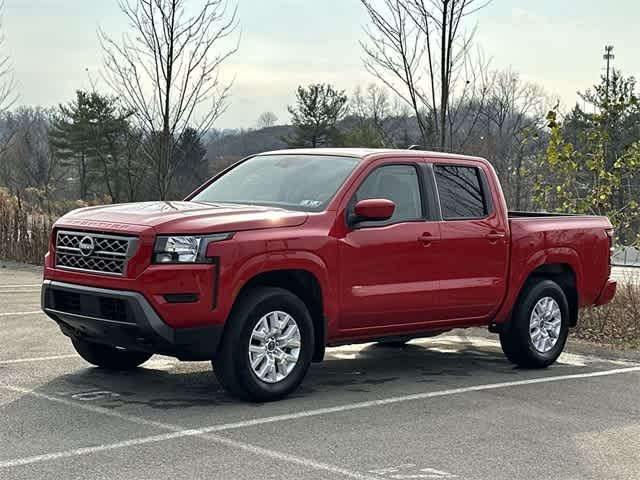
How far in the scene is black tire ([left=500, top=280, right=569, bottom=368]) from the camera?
31.8ft

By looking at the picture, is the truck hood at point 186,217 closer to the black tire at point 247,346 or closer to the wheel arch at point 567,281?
the black tire at point 247,346

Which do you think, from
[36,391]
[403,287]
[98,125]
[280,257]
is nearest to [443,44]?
[403,287]

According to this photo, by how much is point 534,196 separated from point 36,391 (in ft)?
32.7

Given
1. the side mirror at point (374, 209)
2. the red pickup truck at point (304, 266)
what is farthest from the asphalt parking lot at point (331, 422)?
the side mirror at point (374, 209)

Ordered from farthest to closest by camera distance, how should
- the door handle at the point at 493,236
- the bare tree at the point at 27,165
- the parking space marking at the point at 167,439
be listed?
the bare tree at the point at 27,165 < the door handle at the point at 493,236 < the parking space marking at the point at 167,439

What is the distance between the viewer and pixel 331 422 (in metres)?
7.03

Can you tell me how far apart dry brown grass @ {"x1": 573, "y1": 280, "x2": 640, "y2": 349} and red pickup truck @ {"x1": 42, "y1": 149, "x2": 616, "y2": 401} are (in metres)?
2.47

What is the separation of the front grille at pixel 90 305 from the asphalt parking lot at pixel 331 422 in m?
0.64

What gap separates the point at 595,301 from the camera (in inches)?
419

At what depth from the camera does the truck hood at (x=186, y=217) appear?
7281 millimetres

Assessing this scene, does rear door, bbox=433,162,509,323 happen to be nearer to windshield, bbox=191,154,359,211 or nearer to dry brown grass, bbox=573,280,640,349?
windshield, bbox=191,154,359,211

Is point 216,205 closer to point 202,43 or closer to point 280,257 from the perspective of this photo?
point 280,257

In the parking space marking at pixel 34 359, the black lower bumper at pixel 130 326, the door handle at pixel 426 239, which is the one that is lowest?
the parking space marking at pixel 34 359

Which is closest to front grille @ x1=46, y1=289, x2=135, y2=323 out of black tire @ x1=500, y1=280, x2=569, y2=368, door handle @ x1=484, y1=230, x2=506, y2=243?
door handle @ x1=484, y1=230, x2=506, y2=243
